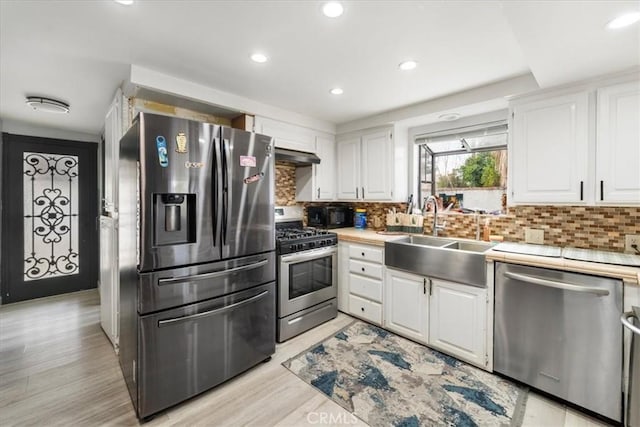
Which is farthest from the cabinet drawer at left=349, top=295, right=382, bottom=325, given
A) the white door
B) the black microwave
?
the white door

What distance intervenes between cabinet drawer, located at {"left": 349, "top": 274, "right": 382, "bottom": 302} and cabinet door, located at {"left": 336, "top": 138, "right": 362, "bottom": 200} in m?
1.08

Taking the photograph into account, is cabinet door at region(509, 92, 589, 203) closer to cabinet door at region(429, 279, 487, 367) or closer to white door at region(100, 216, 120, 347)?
cabinet door at region(429, 279, 487, 367)

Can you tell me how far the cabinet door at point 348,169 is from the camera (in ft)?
11.5

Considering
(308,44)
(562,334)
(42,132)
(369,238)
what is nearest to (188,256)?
(308,44)

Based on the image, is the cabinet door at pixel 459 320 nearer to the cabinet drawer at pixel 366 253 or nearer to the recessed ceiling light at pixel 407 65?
the cabinet drawer at pixel 366 253

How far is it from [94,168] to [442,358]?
5.16 m

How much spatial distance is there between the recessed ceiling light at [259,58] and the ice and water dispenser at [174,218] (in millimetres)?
1068

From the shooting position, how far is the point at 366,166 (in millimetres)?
3402

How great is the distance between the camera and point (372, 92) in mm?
2574

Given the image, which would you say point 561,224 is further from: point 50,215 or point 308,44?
point 50,215

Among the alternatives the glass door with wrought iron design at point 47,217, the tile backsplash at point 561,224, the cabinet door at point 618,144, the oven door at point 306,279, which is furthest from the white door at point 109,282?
the cabinet door at point 618,144

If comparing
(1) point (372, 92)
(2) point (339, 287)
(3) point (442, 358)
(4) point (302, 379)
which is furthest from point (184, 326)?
(1) point (372, 92)

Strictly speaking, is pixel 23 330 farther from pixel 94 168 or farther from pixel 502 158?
pixel 502 158

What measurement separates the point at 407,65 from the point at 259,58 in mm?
1102
